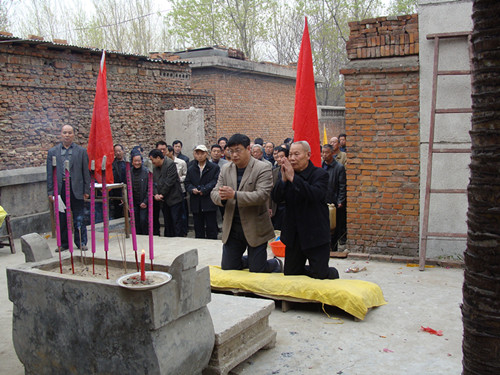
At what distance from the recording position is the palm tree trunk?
206 centimetres

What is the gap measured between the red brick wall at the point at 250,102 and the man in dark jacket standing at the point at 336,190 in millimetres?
9408

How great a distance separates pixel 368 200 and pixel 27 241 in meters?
4.85

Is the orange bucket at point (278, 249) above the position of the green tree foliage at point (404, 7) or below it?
Result: below

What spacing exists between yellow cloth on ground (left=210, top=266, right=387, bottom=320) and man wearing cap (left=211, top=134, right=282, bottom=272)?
0.29 metres

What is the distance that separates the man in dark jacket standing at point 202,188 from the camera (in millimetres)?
9211

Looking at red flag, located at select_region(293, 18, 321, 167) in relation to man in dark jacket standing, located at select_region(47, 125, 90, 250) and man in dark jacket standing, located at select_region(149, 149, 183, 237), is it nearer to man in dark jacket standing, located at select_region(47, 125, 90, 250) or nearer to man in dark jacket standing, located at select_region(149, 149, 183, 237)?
man in dark jacket standing, located at select_region(149, 149, 183, 237)

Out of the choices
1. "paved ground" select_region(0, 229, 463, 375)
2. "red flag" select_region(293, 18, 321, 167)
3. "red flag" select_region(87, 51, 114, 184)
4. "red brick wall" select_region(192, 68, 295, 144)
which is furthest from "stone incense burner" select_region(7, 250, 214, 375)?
"red brick wall" select_region(192, 68, 295, 144)

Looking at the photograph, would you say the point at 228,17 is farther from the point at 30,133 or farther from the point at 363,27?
the point at 363,27

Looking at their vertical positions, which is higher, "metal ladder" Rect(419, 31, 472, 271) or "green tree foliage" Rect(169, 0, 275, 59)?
"green tree foliage" Rect(169, 0, 275, 59)

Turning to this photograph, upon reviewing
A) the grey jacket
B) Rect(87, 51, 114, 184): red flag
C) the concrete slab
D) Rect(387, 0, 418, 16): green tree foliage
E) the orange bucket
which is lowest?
the orange bucket

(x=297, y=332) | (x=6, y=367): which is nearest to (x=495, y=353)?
(x=297, y=332)

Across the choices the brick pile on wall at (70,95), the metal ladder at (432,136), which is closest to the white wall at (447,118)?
the metal ladder at (432,136)

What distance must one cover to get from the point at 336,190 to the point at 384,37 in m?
2.49

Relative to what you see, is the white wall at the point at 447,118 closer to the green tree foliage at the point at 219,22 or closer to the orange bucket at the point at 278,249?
the orange bucket at the point at 278,249
